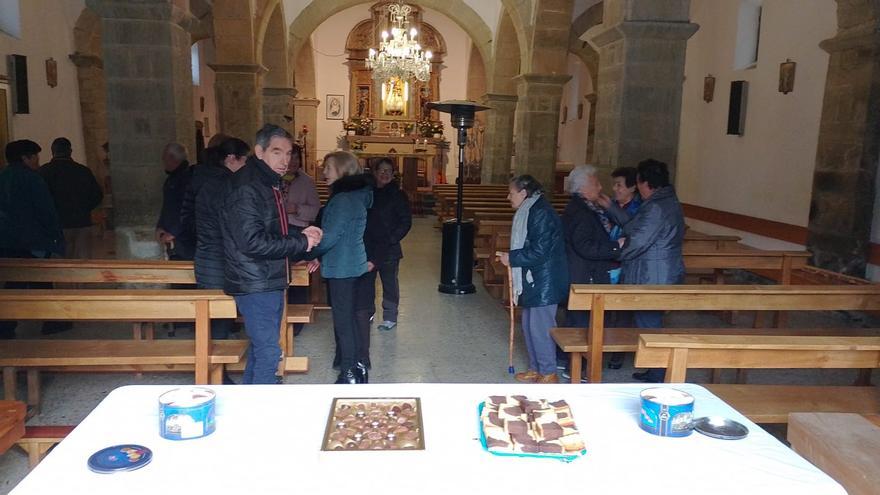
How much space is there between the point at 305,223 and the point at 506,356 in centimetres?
Result: 200

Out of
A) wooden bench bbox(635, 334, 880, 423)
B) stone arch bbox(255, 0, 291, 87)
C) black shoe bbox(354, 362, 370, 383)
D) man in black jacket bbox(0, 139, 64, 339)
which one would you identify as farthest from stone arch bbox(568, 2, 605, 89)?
wooden bench bbox(635, 334, 880, 423)

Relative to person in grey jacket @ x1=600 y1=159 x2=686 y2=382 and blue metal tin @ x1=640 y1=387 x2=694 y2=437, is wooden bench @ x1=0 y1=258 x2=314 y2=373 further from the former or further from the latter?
blue metal tin @ x1=640 y1=387 x2=694 y2=437

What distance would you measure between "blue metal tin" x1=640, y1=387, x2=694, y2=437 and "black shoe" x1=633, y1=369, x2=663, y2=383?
2965mm

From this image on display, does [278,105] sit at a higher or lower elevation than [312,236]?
higher

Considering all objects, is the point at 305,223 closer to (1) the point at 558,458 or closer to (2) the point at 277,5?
(1) the point at 558,458

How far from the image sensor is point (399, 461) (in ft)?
5.88

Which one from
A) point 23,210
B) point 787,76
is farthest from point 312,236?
point 787,76

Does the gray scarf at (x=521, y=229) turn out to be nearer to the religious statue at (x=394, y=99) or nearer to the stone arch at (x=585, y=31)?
the stone arch at (x=585, y=31)

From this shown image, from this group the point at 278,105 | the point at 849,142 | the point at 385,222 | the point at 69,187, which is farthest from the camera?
the point at 278,105

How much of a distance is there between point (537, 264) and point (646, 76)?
3569 mm

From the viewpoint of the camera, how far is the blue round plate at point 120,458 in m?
1.70

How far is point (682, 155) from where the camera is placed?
534 inches

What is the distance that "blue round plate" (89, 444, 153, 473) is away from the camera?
1700mm

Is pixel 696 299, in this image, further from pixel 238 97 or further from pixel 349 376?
pixel 238 97
